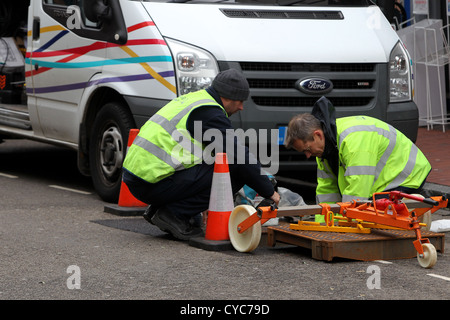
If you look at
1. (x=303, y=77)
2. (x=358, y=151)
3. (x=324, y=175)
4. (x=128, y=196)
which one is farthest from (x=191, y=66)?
(x=358, y=151)

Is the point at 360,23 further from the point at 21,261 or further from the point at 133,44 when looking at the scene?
the point at 21,261

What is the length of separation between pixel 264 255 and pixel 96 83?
2.94 meters

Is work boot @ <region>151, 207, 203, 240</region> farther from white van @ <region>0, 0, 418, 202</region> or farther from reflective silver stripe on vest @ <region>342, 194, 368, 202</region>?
white van @ <region>0, 0, 418, 202</region>

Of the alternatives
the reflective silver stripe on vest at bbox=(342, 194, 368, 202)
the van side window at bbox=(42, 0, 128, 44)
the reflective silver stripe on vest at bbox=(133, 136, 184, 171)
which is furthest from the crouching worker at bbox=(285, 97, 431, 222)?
the van side window at bbox=(42, 0, 128, 44)

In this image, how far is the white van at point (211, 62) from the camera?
836 cm

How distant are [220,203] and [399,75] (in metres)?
2.83

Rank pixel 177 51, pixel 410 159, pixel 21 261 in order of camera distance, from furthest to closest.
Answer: pixel 177 51 → pixel 410 159 → pixel 21 261

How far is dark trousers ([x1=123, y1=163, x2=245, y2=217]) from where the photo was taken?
705 cm

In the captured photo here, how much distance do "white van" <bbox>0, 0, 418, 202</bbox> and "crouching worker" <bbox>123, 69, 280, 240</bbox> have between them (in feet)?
4.09

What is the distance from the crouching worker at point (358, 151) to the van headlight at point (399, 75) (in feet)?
6.42

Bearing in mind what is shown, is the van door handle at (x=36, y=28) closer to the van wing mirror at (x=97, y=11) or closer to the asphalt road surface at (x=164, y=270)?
the van wing mirror at (x=97, y=11)

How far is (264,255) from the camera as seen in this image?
6625mm

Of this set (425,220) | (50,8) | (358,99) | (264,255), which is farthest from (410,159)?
(50,8)

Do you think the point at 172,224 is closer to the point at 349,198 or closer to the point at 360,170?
the point at 349,198
